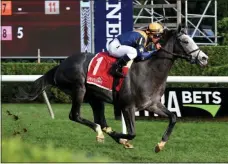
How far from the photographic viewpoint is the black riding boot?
6.67m

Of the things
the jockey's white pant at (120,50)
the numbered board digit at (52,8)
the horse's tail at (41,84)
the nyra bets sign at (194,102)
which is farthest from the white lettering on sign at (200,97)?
the numbered board digit at (52,8)

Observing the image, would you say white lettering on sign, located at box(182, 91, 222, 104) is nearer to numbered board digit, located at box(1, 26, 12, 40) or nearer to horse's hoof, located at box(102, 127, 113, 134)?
horse's hoof, located at box(102, 127, 113, 134)

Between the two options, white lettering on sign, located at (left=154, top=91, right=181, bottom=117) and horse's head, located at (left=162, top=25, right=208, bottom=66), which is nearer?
horse's head, located at (left=162, top=25, right=208, bottom=66)

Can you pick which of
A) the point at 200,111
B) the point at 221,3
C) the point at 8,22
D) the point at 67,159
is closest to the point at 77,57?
the point at 200,111

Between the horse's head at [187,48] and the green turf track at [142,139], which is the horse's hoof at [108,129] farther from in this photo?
the horse's head at [187,48]

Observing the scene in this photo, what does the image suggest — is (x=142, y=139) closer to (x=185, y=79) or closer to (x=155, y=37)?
(x=155, y=37)

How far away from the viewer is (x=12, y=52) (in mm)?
13984

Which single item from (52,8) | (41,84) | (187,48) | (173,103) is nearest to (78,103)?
(41,84)

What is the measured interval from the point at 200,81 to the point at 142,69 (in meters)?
2.08

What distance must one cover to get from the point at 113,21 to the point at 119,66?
4548mm

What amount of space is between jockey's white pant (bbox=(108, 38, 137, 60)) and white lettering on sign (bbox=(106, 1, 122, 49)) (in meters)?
4.18

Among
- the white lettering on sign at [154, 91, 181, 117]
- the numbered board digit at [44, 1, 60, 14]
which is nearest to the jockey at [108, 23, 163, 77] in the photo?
the white lettering on sign at [154, 91, 181, 117]

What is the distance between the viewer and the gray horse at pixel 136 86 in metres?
6.60

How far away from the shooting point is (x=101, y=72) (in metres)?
6.81
